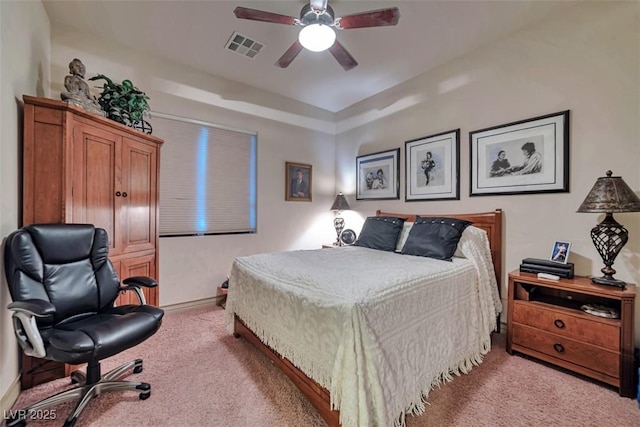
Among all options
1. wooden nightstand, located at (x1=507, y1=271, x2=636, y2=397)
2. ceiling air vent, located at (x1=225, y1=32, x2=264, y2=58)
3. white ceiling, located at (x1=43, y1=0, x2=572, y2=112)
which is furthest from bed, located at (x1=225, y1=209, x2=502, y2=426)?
ceiling air vent, located at (x1=225, y1=32, x2=264, y2=58)

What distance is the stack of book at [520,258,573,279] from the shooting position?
2.08 metres

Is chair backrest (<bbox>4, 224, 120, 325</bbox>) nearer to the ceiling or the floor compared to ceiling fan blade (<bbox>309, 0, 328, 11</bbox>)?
nearer to the floor

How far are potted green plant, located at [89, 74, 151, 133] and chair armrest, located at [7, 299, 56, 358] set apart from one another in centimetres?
169

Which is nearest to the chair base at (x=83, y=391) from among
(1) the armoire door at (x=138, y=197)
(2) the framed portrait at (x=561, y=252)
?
(1) the armoire door at (x=138, y=197)

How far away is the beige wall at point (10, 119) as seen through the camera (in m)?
1.60

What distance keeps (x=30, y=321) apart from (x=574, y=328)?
337 cm

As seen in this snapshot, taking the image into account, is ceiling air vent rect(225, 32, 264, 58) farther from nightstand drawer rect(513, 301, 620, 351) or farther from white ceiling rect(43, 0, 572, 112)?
nightstand drawer rect(513, 301, 620, 351)

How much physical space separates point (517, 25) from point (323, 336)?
321cm

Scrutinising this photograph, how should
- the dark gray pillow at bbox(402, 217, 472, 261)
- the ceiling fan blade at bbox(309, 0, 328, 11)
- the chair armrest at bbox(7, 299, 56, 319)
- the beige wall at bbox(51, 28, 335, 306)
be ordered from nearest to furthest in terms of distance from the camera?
1. the chair armrest at bbox(7, 299, 56, 319)
2. the ceiling fan blade at bbox(309, 0, 328, 11)
3. the dark gray pillow at bbox(402, 217, 472, 261)
4. the beige wall at bbox(51, 28, 335, 306)

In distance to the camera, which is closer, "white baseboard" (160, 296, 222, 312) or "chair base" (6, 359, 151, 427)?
"chair base" (6, 359, 151, 427)

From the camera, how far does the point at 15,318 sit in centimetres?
138

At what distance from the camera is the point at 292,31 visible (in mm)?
2652

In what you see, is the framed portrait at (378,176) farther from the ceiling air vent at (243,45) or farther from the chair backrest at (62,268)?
the chair backrest at (62,268)

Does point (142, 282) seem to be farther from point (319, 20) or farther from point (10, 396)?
point (319, 20)
